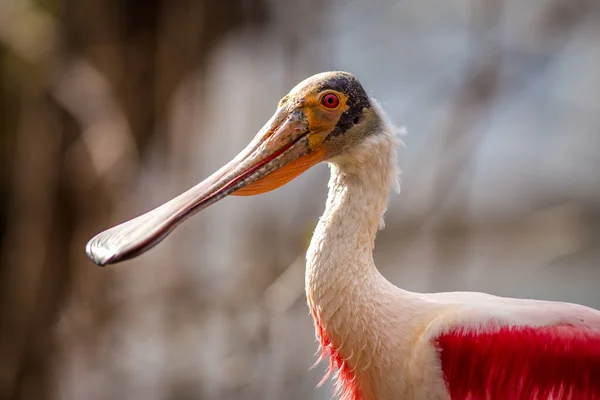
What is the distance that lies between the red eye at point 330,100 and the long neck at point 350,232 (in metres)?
0.11

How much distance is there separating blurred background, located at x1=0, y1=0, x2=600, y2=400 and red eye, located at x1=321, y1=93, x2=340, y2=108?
3085 mm

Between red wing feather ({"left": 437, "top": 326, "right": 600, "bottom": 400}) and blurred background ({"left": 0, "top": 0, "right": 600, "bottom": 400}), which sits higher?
blurred background ({"left": 0, "top": 0, "right": 600, "bottom": 400})

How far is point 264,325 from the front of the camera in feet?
14.0

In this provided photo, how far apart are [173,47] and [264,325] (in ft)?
6.94

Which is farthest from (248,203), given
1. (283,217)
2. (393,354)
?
(393,354)

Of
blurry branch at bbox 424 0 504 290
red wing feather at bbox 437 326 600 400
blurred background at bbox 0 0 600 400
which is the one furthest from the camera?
blurred background at bbox 0 0 600 400

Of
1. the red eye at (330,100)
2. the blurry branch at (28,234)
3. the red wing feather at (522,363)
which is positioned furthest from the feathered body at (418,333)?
the blurry branch at (28,234)

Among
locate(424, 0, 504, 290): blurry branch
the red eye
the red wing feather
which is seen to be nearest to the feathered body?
the red wing feather

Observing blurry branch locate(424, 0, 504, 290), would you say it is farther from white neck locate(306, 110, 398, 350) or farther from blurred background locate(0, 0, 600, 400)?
white neck locate(306, 110, 398, 350)

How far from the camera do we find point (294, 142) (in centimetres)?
187

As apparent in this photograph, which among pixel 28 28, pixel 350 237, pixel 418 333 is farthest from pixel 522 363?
pixel 28 28

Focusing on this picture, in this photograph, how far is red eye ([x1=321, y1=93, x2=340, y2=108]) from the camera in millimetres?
1847

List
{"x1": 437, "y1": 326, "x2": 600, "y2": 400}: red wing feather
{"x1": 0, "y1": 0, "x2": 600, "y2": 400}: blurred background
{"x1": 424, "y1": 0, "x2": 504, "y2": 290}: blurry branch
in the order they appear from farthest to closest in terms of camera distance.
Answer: {"x1": 0, "y1": 0, "x2": 600, "y2": 400}: blurred background → {"x1": 424, "y1": 0, "x2": 504, "y2": 290}: blurry branch → {"x1": 437, "y1": 326, "x2": 600, "y2": 400}: red wing feather

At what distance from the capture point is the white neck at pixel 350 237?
71.1 inches
